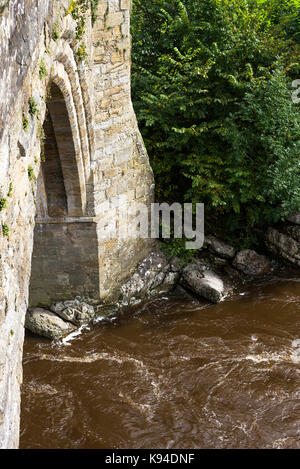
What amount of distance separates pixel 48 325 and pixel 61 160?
8.01ft

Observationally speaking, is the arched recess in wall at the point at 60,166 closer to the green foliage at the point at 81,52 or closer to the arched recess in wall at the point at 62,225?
the arched recess in wall at the point at 62,225

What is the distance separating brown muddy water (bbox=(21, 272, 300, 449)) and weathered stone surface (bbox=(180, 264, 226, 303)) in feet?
0.59

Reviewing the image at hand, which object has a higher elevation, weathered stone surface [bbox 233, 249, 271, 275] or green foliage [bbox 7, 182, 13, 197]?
green foliage [bbox 7, 182, 13, 197]

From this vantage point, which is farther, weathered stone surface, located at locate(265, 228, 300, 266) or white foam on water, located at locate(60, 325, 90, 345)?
weathered stone surface, located at locate(265, 228, 300, 266)

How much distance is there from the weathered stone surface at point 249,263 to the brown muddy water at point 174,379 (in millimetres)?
502

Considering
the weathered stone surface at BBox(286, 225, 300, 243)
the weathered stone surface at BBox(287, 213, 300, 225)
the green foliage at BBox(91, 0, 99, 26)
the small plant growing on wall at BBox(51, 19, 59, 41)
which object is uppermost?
the green foliage at BBox(91, 0, 99, 26)

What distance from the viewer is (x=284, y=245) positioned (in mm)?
→ 9289

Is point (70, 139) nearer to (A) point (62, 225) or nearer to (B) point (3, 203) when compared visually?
(A) point (62, 225)

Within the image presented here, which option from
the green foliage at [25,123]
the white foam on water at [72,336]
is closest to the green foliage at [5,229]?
the green foliage at [25,123]

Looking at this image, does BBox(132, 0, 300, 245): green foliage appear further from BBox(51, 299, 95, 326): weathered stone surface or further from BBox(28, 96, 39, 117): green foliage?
BBox(28, 96, 39, 117): green foliage

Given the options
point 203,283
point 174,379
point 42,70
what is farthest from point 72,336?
point 42,70

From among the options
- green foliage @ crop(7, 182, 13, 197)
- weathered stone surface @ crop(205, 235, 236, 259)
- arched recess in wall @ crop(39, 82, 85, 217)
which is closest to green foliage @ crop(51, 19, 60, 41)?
arched recess in wall @ crop(39, 82, 85, 217)

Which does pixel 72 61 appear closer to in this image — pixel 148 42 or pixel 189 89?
pixel 189 89

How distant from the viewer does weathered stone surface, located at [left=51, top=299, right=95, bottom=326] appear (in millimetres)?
8227
